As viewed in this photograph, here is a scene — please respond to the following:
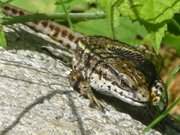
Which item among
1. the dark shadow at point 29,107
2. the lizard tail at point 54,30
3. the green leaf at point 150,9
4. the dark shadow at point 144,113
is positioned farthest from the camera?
the lizard tail at point 54,30

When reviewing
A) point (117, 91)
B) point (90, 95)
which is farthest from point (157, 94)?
point (90, 95)

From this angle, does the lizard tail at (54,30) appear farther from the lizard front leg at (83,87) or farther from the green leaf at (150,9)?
the green leaf at (150,9)

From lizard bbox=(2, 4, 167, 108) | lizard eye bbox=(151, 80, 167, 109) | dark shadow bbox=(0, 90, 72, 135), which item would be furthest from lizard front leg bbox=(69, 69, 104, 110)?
lizard eye bbox=(151, 80, 167, 109)

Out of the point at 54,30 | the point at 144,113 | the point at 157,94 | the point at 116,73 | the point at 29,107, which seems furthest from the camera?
the point at 54,30

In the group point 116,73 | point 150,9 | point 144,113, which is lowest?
point 144,113

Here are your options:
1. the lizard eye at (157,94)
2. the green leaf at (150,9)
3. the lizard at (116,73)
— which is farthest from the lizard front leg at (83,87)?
the green leaf at (150,9)

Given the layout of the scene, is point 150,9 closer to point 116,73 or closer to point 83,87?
point 116,73

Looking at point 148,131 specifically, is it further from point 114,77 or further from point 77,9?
point 77,9
